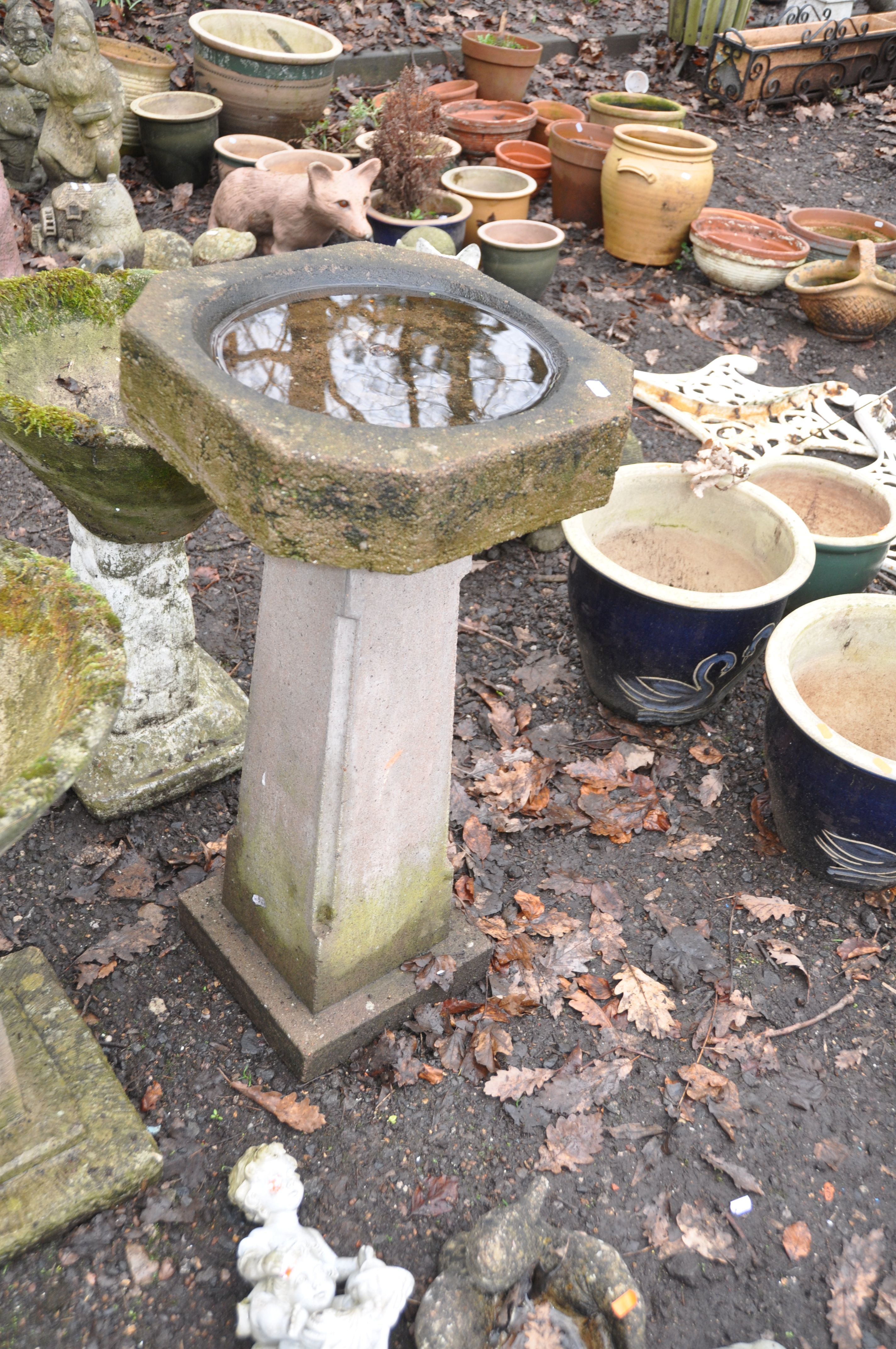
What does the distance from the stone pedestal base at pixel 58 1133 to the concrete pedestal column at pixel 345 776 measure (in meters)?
0.48

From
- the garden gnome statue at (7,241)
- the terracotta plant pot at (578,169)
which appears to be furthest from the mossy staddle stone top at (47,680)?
the terracotta plant pot at (578,169)

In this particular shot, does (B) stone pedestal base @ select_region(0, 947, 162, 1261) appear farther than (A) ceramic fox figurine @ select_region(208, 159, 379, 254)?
No

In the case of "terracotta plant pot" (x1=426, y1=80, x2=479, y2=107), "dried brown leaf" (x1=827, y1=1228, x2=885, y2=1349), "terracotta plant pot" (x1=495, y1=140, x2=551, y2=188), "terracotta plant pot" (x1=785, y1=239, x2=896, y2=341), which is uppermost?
"terracotta plant pot" (x1=426, y1=80, x2=479, y2=107)

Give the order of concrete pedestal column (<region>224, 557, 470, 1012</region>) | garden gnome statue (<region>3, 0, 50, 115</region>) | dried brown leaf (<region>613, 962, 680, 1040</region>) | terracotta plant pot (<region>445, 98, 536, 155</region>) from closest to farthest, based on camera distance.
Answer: concrete pedestal column (<region>224, 557, 470, 1012</region>) → dried brown leaf (<region>613, 962, 680, 1040</region>) → garden gnome statue (<region>3, 0, 50, 115</region>) → terracotta plant pot (<region>445, 98, 536, 155</region>)

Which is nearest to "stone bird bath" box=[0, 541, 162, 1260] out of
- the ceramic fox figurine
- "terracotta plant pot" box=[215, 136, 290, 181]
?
the ceramic fox figurine

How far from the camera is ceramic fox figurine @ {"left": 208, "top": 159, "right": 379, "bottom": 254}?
4.81 m

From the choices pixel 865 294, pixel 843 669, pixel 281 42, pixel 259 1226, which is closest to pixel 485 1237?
pixel 259 1226

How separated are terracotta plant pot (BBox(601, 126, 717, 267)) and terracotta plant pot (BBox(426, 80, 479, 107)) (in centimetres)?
147

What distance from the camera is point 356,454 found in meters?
1.46

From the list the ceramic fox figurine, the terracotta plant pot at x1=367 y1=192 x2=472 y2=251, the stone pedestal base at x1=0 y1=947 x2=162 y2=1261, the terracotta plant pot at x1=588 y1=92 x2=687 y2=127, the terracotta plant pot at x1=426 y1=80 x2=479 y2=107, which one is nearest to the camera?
the stone pedestal base at x1=0 y1=947 x2=162 y2=1261

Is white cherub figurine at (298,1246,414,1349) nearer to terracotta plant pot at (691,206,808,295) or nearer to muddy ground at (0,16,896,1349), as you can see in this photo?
muddy ground at (0,16,896,1349)

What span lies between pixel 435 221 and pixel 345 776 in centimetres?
443

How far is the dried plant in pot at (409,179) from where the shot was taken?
213 inches

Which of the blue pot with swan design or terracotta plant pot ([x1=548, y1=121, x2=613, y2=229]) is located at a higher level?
terracotta plant pot ([x1=548, y1=121, x2=613, y2=229])
